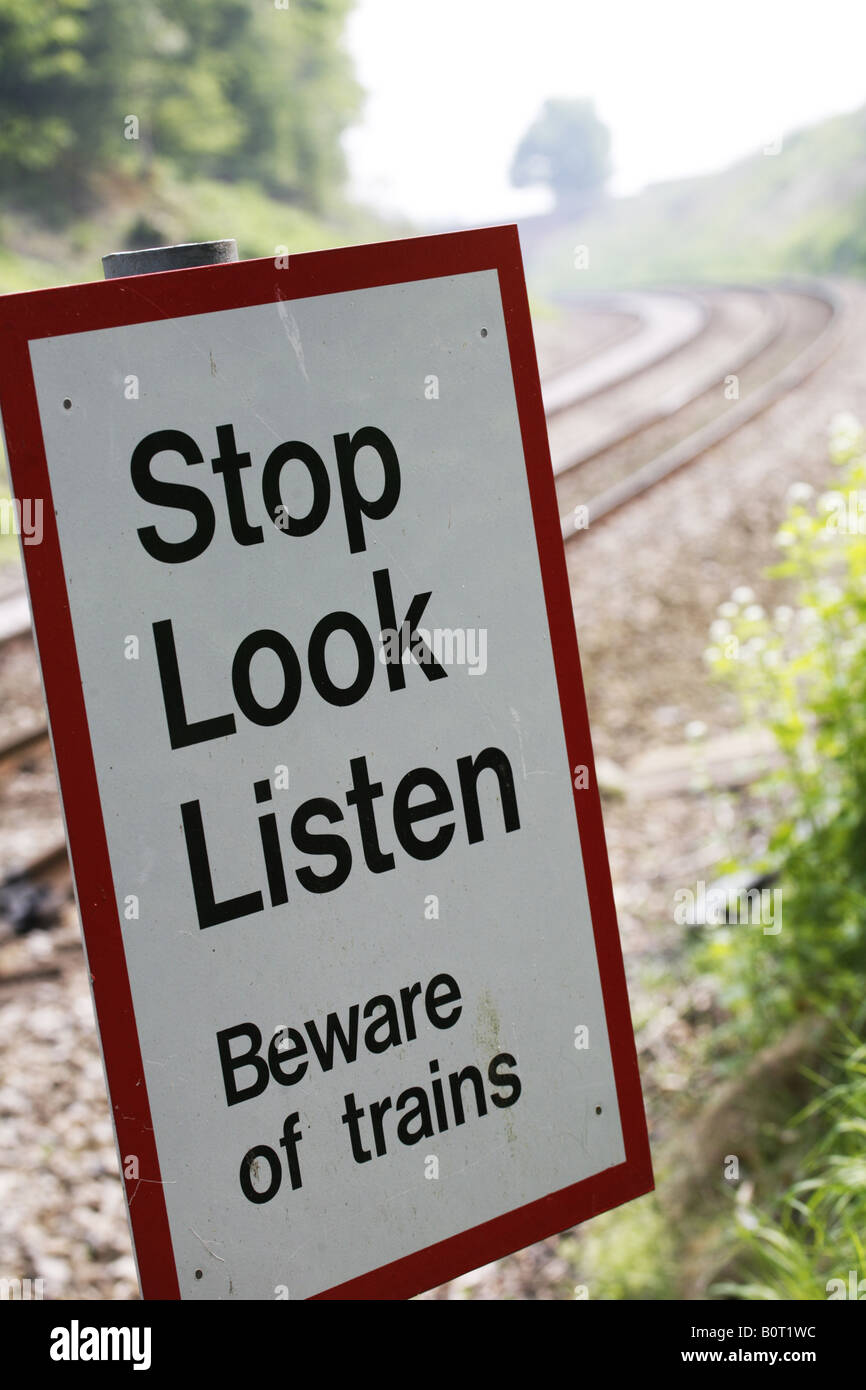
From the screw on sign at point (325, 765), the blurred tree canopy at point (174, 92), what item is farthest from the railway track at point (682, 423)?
the blurred tree canopy at point (174, 92)

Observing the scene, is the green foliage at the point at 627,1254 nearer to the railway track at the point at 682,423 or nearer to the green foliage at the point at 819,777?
the green foliage at the point at 819,777

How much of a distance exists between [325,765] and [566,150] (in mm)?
95005

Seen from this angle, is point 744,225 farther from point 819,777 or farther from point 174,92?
point 819,777

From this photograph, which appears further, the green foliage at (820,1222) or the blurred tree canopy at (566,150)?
the blurred tree canopy at (566,150)

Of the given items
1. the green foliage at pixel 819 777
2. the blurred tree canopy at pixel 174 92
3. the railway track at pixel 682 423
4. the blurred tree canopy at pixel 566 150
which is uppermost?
the blurred tree canopy at pixel 566 150

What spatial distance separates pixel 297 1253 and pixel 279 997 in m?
0.29

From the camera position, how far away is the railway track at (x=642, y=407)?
515 centimetres

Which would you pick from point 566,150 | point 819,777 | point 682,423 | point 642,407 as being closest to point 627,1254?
point 819,777

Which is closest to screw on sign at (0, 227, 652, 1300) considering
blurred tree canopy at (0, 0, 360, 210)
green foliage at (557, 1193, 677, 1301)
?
green foliage at (557, 1193, 677, 1301)

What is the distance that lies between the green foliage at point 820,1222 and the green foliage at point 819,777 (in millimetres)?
397

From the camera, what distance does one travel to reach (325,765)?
1.35 meters

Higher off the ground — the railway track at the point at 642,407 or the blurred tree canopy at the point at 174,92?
the blurred tree canopy at the point at 174,92

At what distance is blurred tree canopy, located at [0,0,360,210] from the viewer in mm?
22859

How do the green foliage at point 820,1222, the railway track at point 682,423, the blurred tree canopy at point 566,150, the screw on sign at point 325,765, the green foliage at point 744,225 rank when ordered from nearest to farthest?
the screw on sign at point 325,765 < the green foliage at point 820,1222 < the railway track at point 682,423 < the green foliage at point 744,225 < the blurred tree canopy at point 566,150
